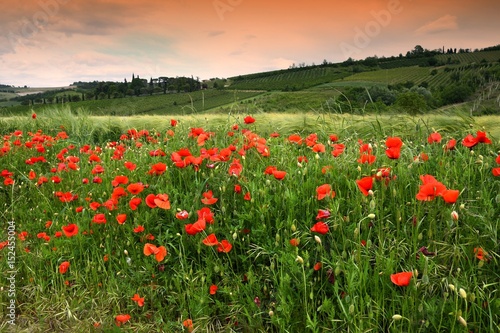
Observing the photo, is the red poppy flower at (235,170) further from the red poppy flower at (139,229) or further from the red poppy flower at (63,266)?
the red poppy flower at (63,266)

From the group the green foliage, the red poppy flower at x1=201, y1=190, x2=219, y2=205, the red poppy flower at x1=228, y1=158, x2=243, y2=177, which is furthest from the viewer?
the green foliage

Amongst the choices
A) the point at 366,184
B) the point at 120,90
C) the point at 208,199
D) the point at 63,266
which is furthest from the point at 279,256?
the point at 120,90

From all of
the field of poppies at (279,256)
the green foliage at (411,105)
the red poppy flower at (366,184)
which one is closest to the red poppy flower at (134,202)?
the field of poppies at (279,256)

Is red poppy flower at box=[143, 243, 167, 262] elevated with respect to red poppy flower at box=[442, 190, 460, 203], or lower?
lower

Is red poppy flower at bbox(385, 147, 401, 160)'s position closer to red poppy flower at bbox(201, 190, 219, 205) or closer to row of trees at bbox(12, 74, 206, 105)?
red poppy flower at bbox(201, 190, 219, 205)

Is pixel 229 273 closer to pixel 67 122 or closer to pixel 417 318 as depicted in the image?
pixel 417 318

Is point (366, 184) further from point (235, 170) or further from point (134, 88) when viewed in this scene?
point (134, 88)

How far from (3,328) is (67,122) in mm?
7453

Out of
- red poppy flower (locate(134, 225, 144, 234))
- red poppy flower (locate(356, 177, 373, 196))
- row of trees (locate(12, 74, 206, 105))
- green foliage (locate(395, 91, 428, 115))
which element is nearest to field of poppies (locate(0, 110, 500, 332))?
red poppy flower (locate(356, 177, 373, 196))

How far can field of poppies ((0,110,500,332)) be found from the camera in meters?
1.90

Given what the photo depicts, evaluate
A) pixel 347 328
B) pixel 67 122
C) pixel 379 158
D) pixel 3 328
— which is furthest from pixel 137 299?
pixel 67 122

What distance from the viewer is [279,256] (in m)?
2.33

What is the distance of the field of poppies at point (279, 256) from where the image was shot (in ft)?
6.25

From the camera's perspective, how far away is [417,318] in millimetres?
1830
